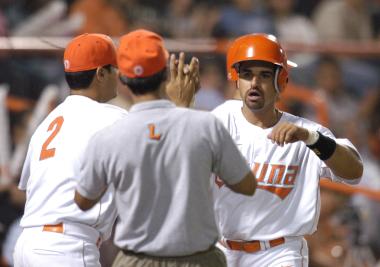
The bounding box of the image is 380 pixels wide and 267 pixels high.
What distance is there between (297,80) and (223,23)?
92cm

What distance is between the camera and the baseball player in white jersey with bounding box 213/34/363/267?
16.4ft

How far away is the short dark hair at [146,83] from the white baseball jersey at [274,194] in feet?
3.17

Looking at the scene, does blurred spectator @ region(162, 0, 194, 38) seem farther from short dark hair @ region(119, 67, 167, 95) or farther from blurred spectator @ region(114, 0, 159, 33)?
short dark hair @ region(119, 67, 167, 95)

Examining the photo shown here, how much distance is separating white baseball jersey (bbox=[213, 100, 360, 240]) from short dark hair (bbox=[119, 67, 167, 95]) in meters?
0.97

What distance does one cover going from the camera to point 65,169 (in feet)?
15.9

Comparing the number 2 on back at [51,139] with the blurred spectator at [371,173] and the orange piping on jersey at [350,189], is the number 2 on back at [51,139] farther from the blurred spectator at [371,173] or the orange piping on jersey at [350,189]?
the blurred spectator at [371,173]

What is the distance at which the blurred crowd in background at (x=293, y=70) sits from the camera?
8172 mm

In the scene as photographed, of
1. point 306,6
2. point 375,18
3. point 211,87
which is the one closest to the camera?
point 211,87

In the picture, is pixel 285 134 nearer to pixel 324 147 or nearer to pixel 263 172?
pixel 324 147

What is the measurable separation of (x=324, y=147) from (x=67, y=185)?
124 cm

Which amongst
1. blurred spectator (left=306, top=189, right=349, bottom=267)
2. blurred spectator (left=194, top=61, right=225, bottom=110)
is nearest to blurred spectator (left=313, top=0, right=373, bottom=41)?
blurred spectator (left=194, top=61, right=225, bottom=110)

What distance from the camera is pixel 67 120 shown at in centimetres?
495

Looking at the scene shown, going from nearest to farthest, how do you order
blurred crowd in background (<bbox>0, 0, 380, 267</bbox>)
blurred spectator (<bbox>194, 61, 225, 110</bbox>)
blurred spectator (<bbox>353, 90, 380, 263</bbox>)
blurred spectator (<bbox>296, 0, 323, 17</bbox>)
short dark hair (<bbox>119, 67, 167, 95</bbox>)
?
short dark hair (<bbox>119, 67, 167, 95</bbox>) < blurred crowd in background (<bbox>0, 0, 380, 267</bbox>) < blurred spectator (<bbox>353, 90, 380, 263</bbox>) < blurred spectator (<bbox>194, 61, 225, 110</bbox>) < blurred spectator (<bbox>296, 0, 323, 17</bbox>)

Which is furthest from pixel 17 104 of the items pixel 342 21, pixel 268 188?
pixel 342 21
